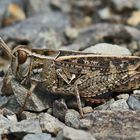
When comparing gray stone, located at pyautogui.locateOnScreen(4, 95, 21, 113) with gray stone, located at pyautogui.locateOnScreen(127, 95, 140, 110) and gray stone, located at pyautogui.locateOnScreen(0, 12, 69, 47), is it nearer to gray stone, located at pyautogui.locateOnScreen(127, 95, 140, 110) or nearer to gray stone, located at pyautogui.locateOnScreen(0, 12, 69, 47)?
gray stone, located at pyautogui.locateOnScreen(127, 95, 140, 110)

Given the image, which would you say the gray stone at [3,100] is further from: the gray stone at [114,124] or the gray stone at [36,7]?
the gray stone at [36,7]

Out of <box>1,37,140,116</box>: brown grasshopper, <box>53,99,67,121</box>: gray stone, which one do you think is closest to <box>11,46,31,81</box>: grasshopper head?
<box>1,37,140,116</box>: brown grasshopper

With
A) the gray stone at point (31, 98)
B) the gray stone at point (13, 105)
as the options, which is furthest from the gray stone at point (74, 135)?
the gray stone at point (13, 105)

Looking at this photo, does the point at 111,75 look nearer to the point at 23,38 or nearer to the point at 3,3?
the point at 23,38

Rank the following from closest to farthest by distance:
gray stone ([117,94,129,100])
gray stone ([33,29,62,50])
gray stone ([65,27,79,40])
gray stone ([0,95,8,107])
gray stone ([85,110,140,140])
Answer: gray stone ([85,110,140,140]), gray stone ([117,94,129,100]), gray stone ([0,95,8,107]), gray stone ([33,29,62,50]), gray stone ([65,27,79,40])

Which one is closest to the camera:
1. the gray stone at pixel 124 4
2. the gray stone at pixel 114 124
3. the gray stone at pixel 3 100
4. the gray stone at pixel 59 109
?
the gray stone at pixel 114 124

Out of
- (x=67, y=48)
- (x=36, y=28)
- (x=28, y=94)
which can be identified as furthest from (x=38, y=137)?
(x=36, y=28)
